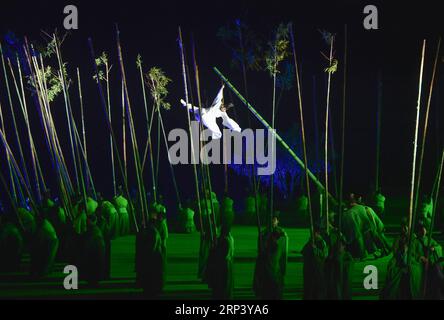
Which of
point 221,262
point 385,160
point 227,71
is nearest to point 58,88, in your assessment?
point 227,71

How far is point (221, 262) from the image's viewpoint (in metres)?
9.25

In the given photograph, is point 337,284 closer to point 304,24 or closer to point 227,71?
point 304,24

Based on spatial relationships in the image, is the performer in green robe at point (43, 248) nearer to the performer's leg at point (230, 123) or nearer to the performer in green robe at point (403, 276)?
the performer in green robe at point (403, 276)

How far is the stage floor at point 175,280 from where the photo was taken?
393 inches

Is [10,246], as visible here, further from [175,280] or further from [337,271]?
[337,271]

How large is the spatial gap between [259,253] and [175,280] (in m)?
2.08

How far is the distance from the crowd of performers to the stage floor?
23 cm

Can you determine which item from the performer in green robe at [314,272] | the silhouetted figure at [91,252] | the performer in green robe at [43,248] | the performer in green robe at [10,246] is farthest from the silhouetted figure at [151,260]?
the performer in green robe at [10,246]

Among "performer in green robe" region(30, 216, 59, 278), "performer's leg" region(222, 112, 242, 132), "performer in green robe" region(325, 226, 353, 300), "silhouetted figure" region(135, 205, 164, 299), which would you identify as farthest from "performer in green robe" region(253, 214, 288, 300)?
"performer's leg" region(222, 112, 242, 132)

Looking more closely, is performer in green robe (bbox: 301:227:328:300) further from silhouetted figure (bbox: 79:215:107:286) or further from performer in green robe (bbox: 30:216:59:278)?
performer in green robe (bbox: 30:216:59:278)

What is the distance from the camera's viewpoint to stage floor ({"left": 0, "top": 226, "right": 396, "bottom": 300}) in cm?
998

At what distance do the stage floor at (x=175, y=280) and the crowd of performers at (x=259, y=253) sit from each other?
0.23m

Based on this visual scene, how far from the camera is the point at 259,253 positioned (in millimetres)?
9484

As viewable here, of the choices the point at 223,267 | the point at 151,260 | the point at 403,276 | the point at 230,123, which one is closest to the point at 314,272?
the point at 403,276
